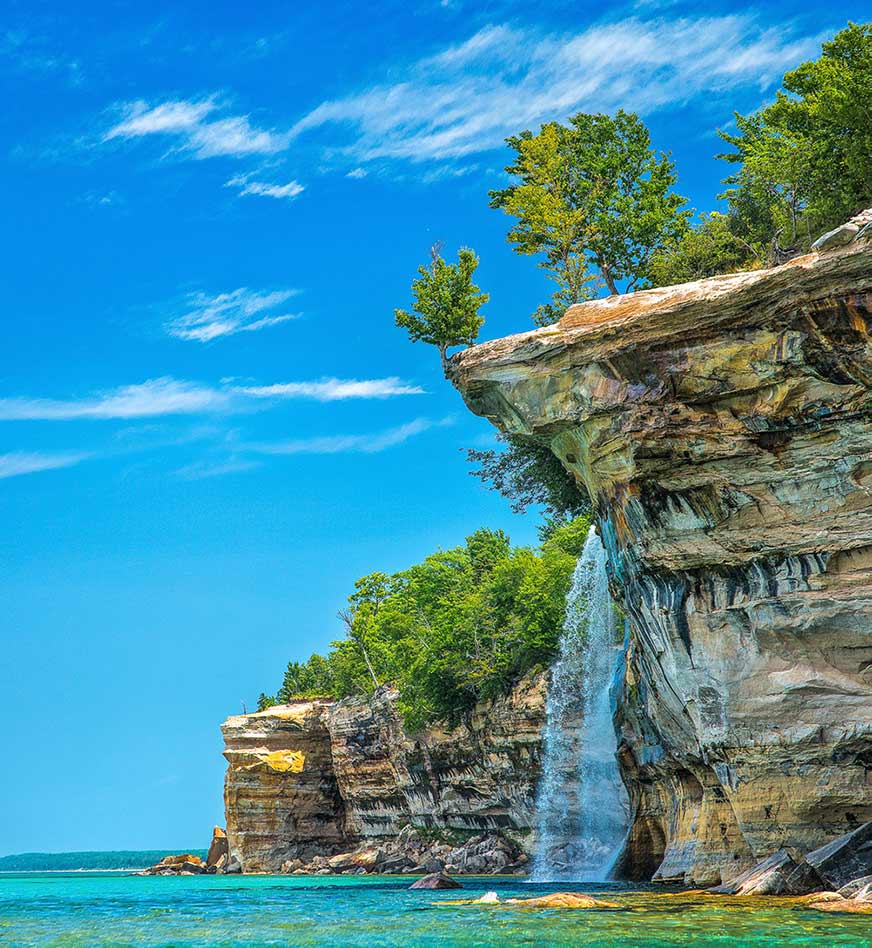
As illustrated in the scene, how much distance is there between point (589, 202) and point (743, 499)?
2071cm

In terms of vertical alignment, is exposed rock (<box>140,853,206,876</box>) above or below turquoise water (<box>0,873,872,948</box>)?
below

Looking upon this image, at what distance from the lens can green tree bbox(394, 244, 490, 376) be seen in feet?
118

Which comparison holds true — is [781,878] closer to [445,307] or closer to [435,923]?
[435,923]

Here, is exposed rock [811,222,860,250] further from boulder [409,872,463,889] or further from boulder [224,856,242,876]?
boulder [224,856,242,876]

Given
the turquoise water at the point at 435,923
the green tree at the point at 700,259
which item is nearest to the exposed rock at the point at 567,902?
the turquoise water at the point at 435,923

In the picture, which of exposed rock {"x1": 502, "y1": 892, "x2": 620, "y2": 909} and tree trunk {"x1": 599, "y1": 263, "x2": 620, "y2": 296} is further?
tree trunk {"x1": 599, "y1": 263, "x2": 620, "y2": 296}

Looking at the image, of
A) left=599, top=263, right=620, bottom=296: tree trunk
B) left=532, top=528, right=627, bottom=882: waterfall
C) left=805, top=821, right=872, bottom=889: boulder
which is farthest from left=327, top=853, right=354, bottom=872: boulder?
left=805, top=821, right=872, bottom=889: boulder

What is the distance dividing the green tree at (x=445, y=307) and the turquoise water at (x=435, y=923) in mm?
17693

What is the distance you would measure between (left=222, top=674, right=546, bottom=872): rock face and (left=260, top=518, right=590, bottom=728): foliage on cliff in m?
→ 1.11

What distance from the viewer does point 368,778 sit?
58.9 m

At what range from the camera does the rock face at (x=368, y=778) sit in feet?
140

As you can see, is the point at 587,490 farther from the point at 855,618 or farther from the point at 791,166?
the point at 791,166

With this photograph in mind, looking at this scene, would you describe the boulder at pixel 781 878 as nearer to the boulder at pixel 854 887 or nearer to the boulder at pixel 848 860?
the boulder at pixel 848 860

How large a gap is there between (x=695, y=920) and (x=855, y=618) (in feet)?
25.3
